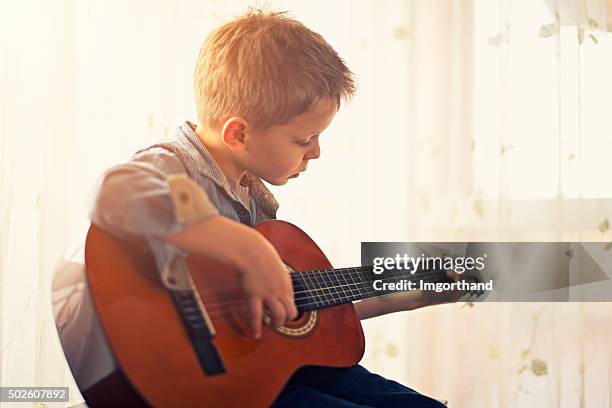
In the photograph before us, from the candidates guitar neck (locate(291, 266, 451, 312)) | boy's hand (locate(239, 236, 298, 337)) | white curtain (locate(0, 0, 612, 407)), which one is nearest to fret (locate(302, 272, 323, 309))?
guitar neck (locate(291, 266, 451, 312))

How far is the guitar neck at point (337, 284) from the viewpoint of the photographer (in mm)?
865

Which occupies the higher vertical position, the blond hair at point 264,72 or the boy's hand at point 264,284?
the blond hair at point 264,72

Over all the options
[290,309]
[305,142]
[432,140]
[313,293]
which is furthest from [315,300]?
[432,140]

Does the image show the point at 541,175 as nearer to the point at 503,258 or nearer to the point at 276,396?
the point at 503,258

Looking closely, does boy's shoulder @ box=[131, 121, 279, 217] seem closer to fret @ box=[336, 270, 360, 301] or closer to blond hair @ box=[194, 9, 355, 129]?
blond hair @ box=[194, 9, 355, 129]

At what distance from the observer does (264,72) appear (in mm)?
870

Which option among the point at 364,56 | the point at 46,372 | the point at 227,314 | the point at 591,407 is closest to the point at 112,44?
the point at 364,56

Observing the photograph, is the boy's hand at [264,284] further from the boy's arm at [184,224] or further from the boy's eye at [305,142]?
the boy's eye at [305,142]

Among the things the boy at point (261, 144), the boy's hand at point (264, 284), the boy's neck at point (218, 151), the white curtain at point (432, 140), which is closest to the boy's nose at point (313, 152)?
the boy at point (261, 144)

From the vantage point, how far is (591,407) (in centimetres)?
144

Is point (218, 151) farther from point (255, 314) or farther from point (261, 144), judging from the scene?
point (255, 314)

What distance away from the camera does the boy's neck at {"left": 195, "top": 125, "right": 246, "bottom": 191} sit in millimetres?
913

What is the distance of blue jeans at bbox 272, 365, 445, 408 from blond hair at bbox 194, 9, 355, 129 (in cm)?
32

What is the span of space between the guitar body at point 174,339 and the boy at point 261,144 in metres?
0.03
